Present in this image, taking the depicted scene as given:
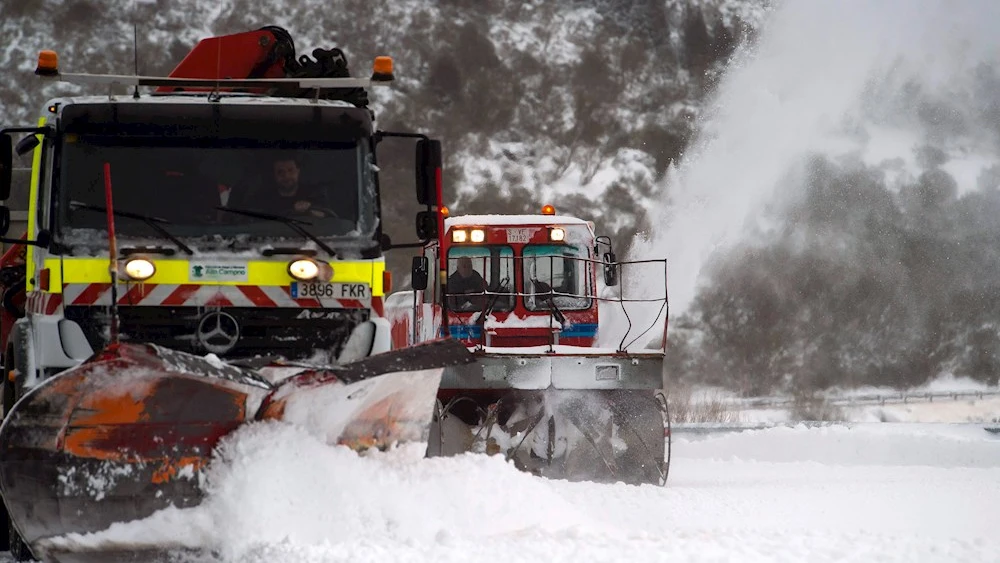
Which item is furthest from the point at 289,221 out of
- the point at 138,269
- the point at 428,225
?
the point at 428,225

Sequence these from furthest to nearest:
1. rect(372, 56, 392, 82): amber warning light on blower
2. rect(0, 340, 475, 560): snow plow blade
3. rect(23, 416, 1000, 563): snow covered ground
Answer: rect(372, 56, 392, 82): amber warning light on blower, rect(23, 416, 1000, 563): snow covered ground, rect(0, 340, 475, 560): snow plow blade

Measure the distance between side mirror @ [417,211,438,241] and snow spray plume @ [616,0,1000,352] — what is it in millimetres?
27808

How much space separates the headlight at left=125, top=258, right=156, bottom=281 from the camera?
281 inches

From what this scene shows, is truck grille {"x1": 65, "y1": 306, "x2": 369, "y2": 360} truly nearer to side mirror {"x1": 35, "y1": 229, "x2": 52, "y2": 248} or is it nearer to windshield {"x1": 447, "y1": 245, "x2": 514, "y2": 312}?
side mirror {"x1": 35, "y1": 229, "x2": 52, "y2": 248}

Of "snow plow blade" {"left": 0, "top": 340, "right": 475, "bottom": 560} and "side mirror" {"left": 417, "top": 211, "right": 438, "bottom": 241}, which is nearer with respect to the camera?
"snow plow blade" {"left": 0, "top": 340, "right": 475, "bottom": 560}

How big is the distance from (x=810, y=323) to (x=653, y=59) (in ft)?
66.5

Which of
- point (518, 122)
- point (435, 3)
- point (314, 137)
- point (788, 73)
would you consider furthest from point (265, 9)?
point (314, 137)

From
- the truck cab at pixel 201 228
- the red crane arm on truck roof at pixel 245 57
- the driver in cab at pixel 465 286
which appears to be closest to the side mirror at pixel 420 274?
the driver in cab at pixel 465 286

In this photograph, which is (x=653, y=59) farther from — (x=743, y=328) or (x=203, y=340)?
(x=203, y=340)

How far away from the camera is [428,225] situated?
26.6 ft

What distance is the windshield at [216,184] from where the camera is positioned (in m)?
7.33

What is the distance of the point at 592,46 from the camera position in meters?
64.0

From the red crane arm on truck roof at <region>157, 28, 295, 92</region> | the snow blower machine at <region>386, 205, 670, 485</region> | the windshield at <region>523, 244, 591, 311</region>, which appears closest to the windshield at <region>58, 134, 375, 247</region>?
the red crane arm on truck roof at <region>157, 28, 295, 92</region>

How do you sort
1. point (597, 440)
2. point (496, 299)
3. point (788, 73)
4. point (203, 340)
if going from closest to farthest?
point (203, 340), point (597, 440), point (496, 299), point (788, 73)
